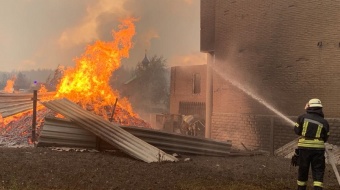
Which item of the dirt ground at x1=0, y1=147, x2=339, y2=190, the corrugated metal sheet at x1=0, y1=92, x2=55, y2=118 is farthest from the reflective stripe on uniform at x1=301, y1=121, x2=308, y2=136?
the corrugated metal sheet at x1=0, y1=92, x2=55, y2=118

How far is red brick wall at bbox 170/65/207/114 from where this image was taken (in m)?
27.5

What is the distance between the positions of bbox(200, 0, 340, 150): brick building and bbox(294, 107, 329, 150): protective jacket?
6.08 m

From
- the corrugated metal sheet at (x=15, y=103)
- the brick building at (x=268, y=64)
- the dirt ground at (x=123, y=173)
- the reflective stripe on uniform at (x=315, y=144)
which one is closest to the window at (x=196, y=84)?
the brick building at (x=268, y=64)

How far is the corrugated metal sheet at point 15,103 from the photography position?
1234cm

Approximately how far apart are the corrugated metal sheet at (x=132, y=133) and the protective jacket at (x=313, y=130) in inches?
179

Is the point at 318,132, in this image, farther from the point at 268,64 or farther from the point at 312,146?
the point at 268,64

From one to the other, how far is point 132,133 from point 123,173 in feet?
8.68

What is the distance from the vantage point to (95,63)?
1420 centimetres

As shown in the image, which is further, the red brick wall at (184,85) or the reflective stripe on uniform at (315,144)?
the red brick wall at (184,85)

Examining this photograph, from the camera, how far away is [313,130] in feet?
20.6

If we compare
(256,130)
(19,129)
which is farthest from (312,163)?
(19,129)

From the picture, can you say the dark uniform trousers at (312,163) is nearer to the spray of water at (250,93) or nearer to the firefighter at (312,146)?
the firefighter at (312,146)

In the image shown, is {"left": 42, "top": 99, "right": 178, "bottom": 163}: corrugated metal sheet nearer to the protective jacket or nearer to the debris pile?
the debris pile

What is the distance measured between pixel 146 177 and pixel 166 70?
47721mm
